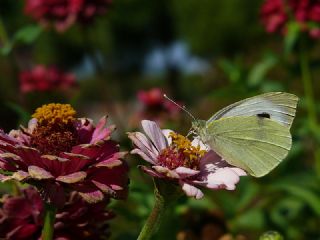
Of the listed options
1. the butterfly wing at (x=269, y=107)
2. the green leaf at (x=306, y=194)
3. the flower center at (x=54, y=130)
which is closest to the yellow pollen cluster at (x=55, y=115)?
the flower center at (x=54, y=130)

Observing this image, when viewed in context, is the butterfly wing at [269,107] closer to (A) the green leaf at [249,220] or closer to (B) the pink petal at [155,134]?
(B) the pink petal at [155,134]

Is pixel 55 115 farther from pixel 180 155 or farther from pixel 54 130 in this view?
pixel 180 155

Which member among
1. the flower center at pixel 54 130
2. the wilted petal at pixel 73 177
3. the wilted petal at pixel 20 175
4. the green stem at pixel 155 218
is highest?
the flower center at pixel 54 130

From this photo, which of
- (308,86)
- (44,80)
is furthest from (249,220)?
(44,80)

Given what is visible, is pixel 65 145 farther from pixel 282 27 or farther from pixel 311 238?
pixel 282 27

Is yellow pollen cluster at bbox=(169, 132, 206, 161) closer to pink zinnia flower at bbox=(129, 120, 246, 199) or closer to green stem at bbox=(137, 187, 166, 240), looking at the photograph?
pink zinnia flower at bbox=(129, 120, 246, 199)

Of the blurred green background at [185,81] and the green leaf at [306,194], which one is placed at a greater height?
the blurred green background at [185,81]
